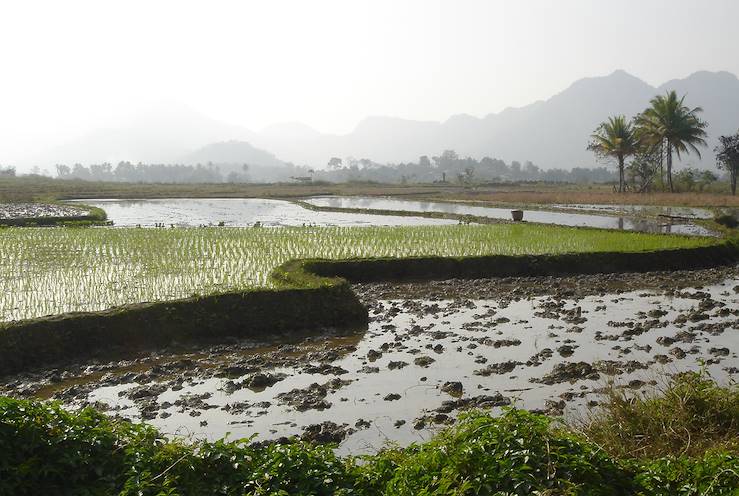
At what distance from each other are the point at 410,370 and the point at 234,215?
23.4 m

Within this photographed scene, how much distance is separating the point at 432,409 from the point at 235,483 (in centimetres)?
280

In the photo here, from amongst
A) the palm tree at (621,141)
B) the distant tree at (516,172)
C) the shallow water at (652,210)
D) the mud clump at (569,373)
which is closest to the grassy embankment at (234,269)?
the mud clump at (569,373)

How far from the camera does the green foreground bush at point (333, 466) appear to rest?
313 cm

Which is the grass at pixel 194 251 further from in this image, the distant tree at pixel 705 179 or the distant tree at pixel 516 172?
the distant tree at pixel 516 172

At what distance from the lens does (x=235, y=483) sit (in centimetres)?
357

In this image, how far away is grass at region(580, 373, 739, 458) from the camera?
438cm

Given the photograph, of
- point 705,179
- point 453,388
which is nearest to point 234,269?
point 453,388

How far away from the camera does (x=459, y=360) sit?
750 cm

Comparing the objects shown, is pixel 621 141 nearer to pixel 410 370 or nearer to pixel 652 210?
pixel 652 210

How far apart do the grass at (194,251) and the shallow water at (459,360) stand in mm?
3221

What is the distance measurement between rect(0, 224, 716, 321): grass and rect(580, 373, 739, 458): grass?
6943mm

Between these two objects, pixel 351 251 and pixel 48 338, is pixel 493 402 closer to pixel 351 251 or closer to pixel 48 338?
pixel 48 338

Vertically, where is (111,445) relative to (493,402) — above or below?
above

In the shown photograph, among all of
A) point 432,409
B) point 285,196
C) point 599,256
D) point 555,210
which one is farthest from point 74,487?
point 285,196
